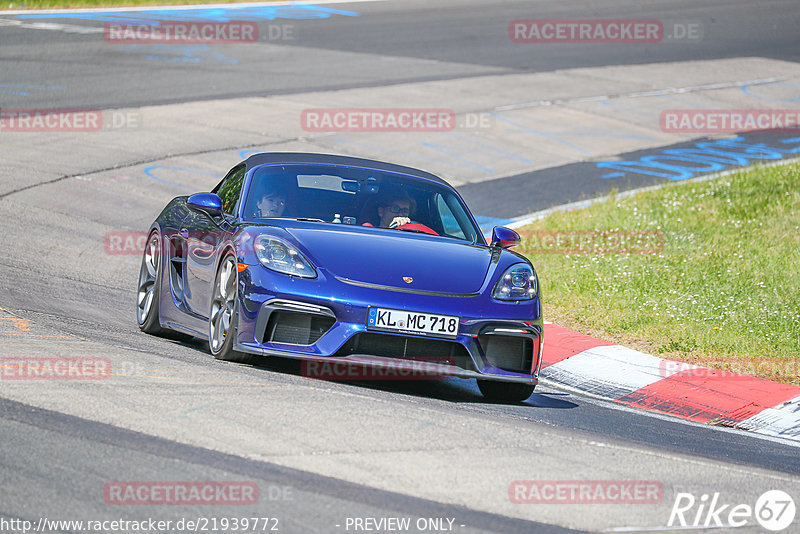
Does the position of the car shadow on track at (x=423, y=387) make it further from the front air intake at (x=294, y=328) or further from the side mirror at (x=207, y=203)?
the side mirror at (x=207, y=203)

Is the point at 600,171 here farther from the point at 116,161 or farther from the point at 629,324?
the point at 629,324

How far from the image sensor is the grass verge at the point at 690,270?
30.5 feet

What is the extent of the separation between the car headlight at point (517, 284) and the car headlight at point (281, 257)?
113cm

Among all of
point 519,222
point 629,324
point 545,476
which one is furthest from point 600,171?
point 545,476

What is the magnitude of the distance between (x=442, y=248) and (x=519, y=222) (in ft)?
24.0

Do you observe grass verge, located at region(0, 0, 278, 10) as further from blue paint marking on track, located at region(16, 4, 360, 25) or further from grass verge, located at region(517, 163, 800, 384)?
grass verge, located at region(517, 163, 800, 384)

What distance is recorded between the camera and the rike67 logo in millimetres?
4727

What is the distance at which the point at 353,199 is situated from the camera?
7.86m

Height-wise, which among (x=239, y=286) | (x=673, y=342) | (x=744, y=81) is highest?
(x=744, y=81)

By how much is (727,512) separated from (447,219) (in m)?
3.93

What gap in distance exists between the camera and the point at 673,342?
30.5 feet
